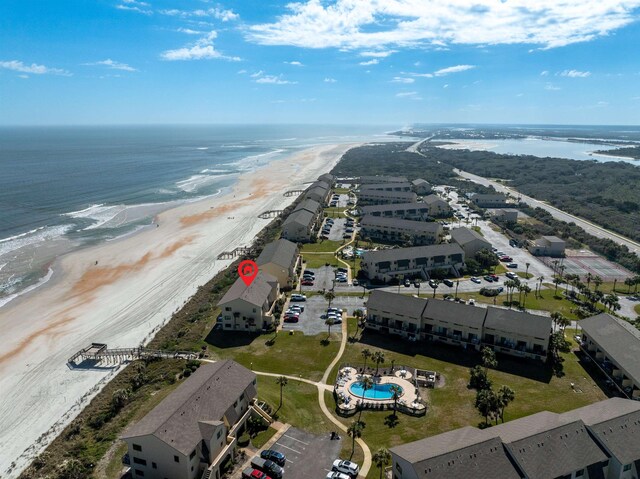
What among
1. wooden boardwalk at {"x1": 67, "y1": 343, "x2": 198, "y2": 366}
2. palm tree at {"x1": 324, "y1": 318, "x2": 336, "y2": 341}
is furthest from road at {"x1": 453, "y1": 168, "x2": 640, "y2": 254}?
wooden boardwalk at {"x1": 67, "y1": 343, "x2": 198, "y2": 366}

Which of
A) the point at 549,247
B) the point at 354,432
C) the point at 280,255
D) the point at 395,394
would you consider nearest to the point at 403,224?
the point at 549,247

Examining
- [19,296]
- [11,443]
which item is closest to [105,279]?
[19,296]

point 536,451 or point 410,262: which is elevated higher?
point 536,451

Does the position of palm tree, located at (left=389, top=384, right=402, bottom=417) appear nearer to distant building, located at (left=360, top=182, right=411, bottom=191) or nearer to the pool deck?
the pool deck

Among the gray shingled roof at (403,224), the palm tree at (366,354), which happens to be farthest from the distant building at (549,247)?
the palm tree at (366,354)

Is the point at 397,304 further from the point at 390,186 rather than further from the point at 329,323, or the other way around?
the point at 390,186

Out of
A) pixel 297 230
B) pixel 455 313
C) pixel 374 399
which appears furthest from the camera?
pixel 297 230

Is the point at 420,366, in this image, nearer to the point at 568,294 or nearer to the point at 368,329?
the point at 368,329
